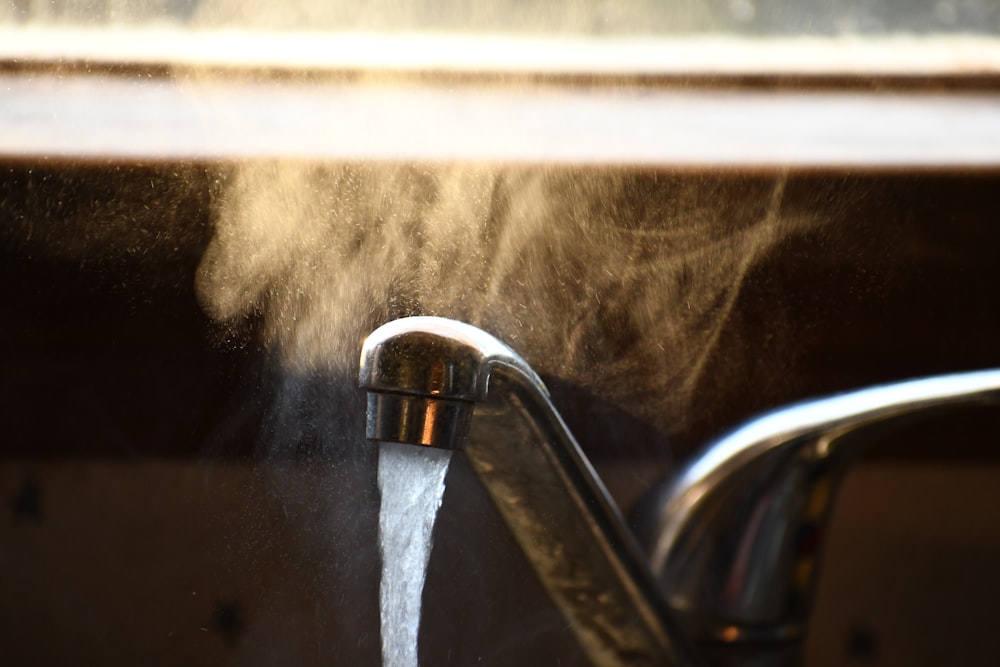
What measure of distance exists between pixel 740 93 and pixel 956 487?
0.18 metres

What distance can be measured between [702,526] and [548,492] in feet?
0.19

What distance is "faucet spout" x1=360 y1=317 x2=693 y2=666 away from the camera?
22cm

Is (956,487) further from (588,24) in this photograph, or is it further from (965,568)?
(588,24)

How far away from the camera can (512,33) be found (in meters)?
0.38

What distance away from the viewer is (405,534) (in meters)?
0.30

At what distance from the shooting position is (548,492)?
26cm

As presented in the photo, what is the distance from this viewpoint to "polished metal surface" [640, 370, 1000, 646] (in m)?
0.28

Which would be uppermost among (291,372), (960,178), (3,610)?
(960,178)

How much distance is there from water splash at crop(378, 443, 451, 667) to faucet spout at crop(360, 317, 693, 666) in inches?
0.9

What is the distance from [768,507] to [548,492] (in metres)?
0.08

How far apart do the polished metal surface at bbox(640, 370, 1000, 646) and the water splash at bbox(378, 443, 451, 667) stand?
Result: 0.08 metres

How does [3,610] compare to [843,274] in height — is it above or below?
below

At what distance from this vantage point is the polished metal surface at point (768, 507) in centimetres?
28

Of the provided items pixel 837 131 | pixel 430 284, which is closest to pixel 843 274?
pixel 837 131
